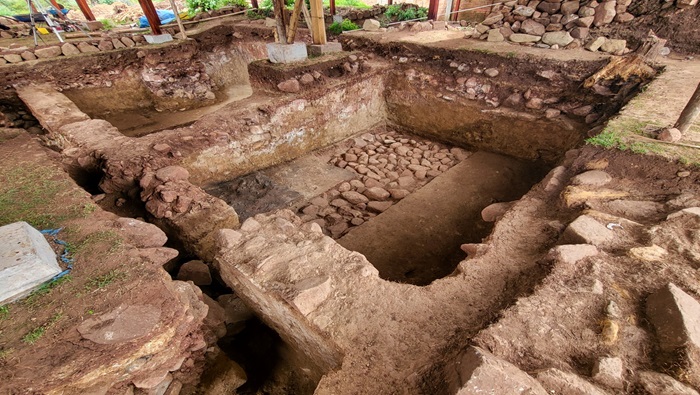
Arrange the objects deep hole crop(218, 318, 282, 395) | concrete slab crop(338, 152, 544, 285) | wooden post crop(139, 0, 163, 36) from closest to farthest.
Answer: deep hole crop(218, 318, 282, 395) < concrete slab crop(338, 152, 544, 285) < wooden post crop(139, 0, 163, 36)

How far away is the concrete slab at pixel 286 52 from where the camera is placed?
4.54 meters

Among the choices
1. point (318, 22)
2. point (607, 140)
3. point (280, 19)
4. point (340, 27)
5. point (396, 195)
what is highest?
point (280, 19)

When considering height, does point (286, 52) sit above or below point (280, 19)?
below

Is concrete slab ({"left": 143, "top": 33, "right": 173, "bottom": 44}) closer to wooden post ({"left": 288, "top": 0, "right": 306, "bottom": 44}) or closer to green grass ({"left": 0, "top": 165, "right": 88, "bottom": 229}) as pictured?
wooden post ({"left": 288, "top": 0, "right": 306, "bottom": 44})

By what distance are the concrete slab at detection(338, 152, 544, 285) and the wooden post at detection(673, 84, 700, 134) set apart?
1.52m

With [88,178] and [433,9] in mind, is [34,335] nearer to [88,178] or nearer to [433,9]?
[88,178]

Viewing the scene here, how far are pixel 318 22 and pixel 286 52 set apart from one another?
784 millimetres

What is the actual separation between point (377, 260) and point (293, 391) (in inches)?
51.2

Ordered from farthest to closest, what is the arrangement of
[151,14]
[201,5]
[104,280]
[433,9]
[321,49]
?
[201,5], [433,9], [151,14], [321,49], [104,280]

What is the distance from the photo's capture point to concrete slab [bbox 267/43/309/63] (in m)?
4.54

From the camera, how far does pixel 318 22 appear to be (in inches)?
191

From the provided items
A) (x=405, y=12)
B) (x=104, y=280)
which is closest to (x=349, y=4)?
(x=405, y=12)

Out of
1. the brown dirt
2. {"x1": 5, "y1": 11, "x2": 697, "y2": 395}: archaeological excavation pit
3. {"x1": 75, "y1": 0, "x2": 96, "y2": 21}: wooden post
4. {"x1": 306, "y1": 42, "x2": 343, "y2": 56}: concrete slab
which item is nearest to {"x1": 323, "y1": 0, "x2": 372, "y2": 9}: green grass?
{"x1": 5, "y1": 11, "x2": 697, "y2": 395}: archaeological excavation pit

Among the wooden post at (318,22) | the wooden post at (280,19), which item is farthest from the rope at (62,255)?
the wooden post at (318,22)
